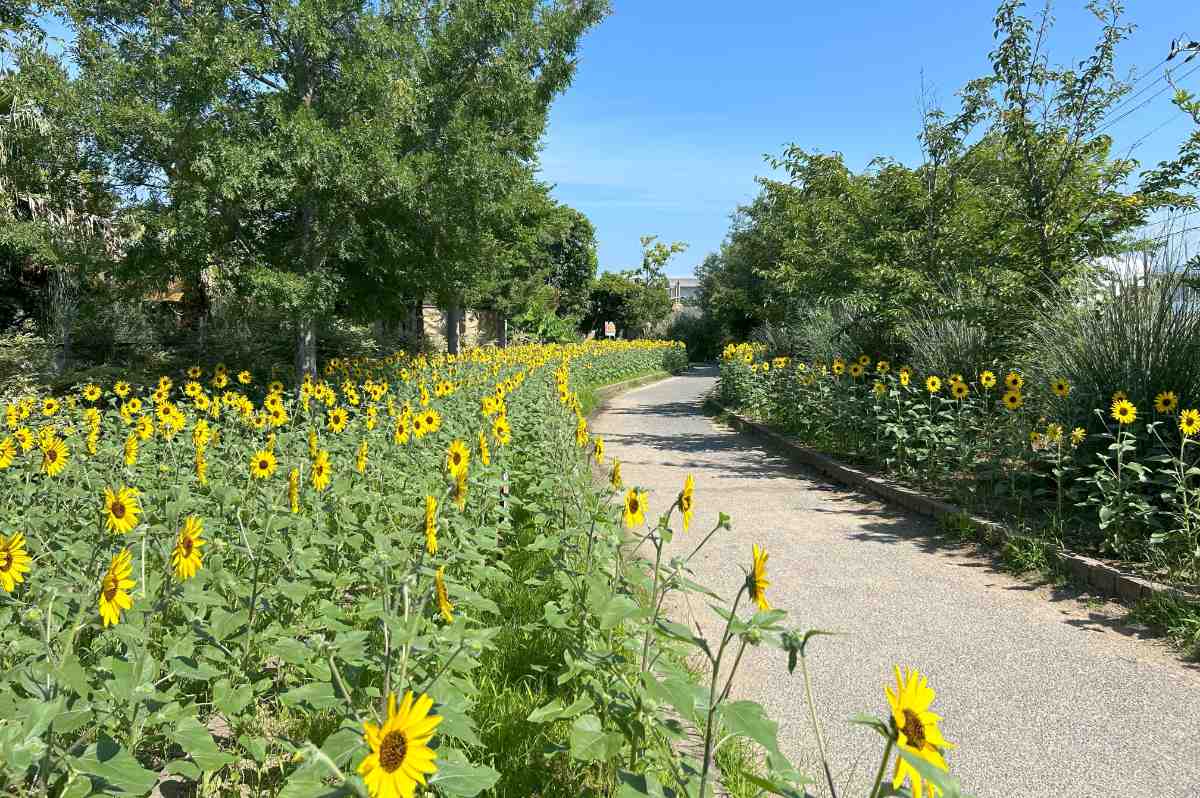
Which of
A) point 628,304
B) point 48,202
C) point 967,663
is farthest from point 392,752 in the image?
point 628,304

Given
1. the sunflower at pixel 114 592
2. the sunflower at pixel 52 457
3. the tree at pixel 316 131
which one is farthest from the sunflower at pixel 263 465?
the tree at pixel 316 131

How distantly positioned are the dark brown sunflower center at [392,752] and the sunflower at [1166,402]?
535 cm

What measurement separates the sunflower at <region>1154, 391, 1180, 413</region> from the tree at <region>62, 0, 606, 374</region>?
26.9 ft

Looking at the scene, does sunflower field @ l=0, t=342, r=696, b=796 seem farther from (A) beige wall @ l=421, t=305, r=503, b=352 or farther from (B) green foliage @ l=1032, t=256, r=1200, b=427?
(A) beige wall @ l=421, t=305, r=503, b=352

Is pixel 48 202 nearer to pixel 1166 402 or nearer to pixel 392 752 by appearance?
pixel 392 752

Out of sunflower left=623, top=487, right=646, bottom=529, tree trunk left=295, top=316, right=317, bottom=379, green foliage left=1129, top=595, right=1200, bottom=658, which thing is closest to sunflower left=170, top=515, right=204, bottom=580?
sunflower left=623, top=487, right=646, bottom=529

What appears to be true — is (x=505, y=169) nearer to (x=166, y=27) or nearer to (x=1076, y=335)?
(x=166, y=27)

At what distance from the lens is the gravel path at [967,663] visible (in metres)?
2.71

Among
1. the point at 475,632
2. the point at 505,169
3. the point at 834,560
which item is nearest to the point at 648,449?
the point at 505,169

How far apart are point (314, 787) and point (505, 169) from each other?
405 inches

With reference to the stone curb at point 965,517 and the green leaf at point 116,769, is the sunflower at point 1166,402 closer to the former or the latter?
the stone curb at point 965,517

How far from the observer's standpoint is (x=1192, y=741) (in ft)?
9.34

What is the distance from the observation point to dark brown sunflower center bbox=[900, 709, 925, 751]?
1199mm

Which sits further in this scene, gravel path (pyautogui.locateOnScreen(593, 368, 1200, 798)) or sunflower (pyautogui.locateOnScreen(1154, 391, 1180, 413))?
sunflower (pyautogui.locateOnScreen(1154, 391, 1180, 413))
